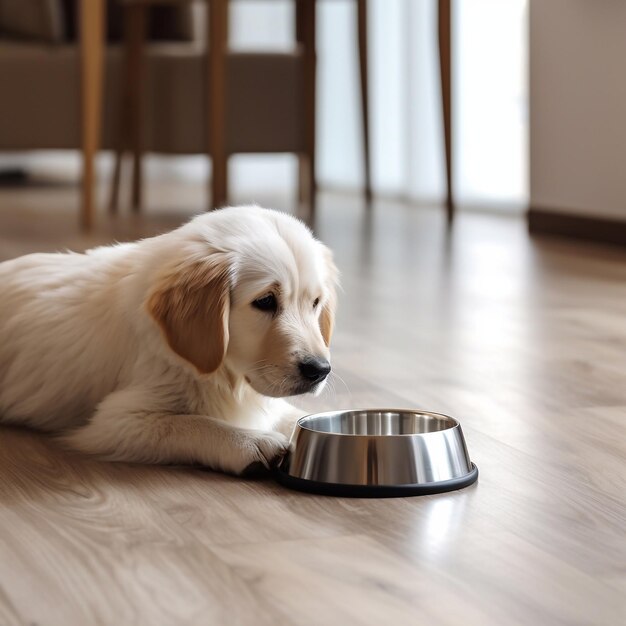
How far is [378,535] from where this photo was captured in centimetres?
134

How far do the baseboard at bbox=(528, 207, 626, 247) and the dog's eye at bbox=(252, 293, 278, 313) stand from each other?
2758 millimetres

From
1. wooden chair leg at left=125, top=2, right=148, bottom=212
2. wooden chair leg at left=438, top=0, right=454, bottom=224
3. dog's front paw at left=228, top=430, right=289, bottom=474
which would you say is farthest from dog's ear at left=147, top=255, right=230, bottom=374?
wooden chair leg at left=125, top=2, right=148, bottom=212

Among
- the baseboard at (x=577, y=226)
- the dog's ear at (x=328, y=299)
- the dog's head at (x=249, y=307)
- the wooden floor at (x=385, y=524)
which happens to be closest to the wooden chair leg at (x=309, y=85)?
the baseboard at (x=577, y=226)

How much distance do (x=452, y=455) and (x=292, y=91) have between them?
444 cm

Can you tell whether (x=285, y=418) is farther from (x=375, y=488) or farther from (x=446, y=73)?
(x=446, y=73)

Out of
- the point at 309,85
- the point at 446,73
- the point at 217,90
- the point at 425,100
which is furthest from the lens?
the point at 425,100

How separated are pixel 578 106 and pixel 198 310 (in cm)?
315

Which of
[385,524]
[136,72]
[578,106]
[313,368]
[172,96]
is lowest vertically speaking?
[385,524]

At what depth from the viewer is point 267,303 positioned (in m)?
1.66

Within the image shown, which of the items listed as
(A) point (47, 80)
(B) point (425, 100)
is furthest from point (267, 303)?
(B) point (425, 100)

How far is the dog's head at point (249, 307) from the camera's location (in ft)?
5.32

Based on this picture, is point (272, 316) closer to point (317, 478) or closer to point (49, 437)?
point (317, 478)

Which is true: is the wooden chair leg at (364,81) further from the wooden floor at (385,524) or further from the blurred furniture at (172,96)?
the wooden floor at (385,524)

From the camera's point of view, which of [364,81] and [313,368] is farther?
[364,81]
